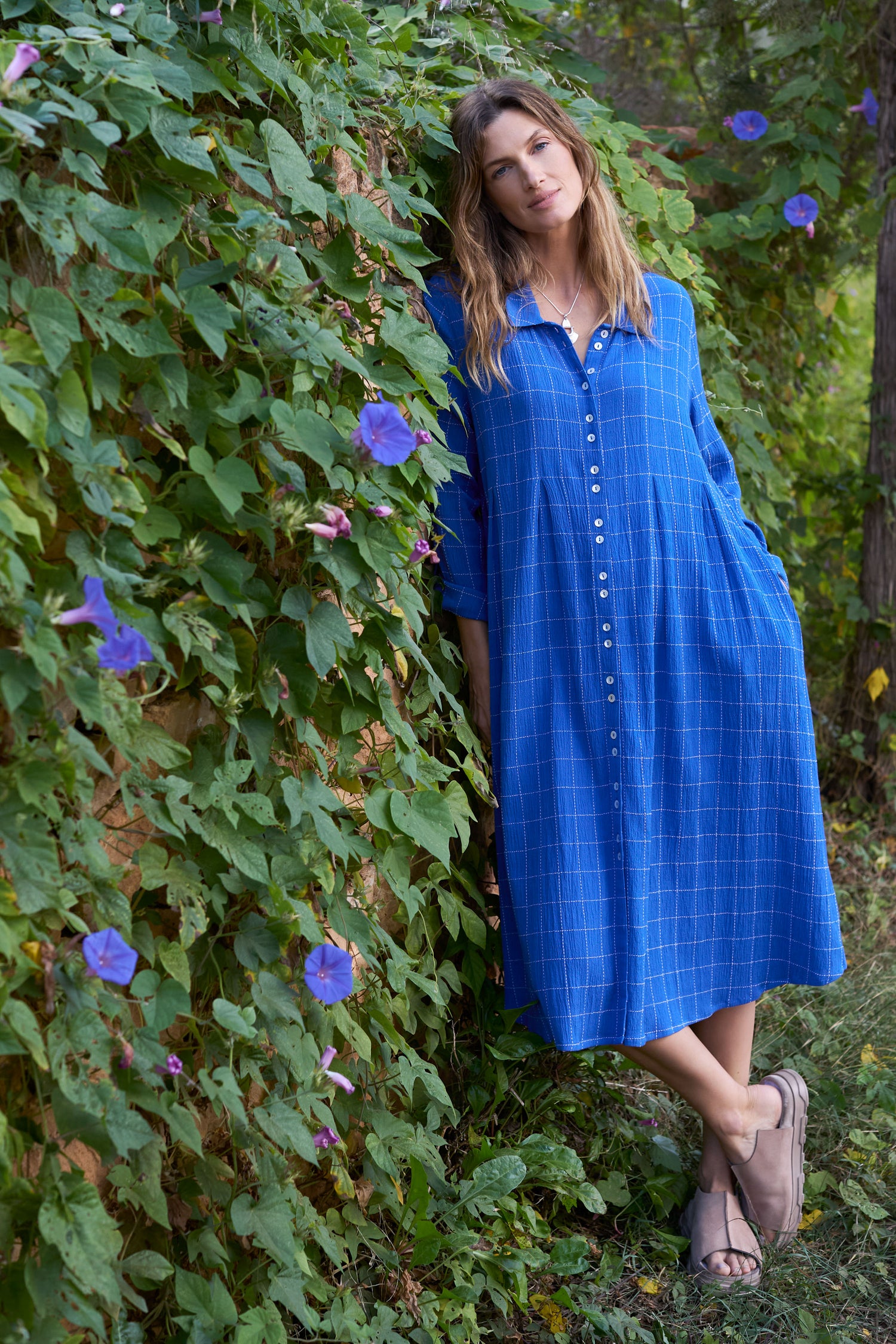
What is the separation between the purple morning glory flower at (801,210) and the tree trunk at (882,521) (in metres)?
0.31

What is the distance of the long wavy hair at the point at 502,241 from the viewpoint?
1677mm

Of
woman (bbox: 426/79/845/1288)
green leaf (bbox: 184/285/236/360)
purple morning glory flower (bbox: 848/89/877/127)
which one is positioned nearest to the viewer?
green leaf (bbox: 184/285/236/360)

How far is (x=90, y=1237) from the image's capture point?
0.94m

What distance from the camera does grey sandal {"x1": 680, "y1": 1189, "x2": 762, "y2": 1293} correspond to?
1.73m

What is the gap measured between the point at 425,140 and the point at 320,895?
1.11 m

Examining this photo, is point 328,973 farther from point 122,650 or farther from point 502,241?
point 502,241

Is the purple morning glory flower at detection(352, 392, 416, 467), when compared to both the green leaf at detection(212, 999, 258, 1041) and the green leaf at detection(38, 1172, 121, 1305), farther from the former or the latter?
the green leaf at detection(38, 1172, 121, 1305)

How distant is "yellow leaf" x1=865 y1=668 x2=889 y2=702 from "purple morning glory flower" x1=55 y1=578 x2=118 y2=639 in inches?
98.6

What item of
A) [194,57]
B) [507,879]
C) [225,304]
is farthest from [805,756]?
[194,57]

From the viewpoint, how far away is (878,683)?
3.03 metres

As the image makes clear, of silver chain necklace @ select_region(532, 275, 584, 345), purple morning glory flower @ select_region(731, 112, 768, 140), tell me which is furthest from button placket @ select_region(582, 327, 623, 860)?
purple morning glory flower @ select_region(731, 112, 768, 140)

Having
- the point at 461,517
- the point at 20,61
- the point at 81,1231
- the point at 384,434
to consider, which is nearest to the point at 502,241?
the point at 461,517

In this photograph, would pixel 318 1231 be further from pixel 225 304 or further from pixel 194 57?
pixel 194 57

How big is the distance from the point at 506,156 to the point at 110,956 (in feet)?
4.17
